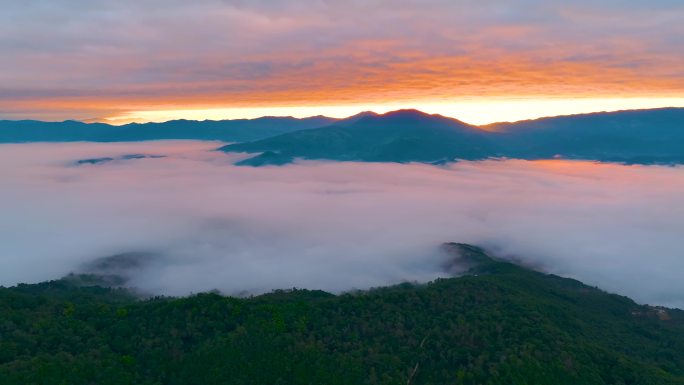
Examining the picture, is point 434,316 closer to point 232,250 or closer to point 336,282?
point 336,282

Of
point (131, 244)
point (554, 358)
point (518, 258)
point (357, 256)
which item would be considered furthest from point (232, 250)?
point (554, 358)

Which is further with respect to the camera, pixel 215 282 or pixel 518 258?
pixel 518 258

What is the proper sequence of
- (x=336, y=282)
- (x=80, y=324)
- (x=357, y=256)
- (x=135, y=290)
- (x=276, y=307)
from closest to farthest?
(x=80, y=324), (x=276, y=307), (x=135, y=290), (x=336, y=282), (x=357, y=256)

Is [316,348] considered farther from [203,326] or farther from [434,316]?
[434,316]

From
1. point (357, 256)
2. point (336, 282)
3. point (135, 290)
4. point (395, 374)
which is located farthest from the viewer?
point (357, 256)

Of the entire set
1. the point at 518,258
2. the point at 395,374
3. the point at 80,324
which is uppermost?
the point at 80,324

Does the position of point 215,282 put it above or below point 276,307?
below

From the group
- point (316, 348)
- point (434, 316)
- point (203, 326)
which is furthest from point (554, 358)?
point (203, 326)
